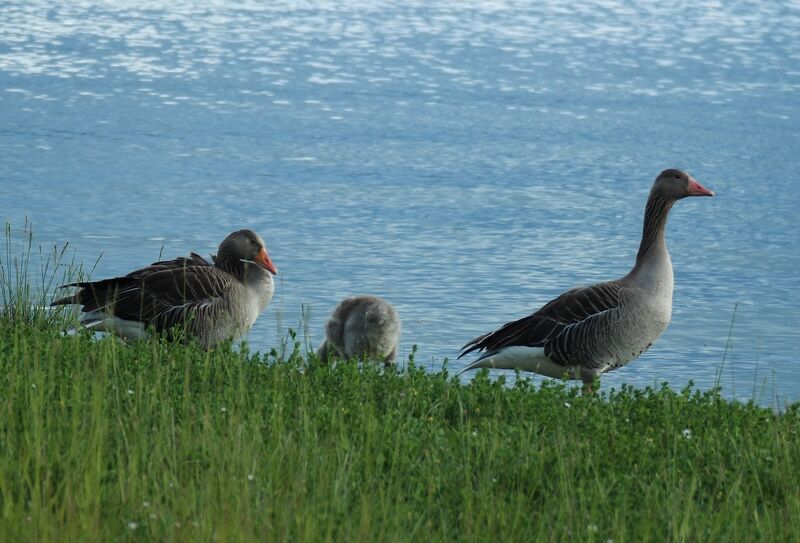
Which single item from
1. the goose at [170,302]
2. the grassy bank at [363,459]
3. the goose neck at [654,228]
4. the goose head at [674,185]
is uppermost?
the goose head at [674,185]

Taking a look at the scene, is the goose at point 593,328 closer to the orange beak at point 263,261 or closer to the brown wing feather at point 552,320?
the brown wing feather at point 552,320

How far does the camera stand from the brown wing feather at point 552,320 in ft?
37.2

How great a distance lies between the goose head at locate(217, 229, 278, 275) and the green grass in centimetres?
237

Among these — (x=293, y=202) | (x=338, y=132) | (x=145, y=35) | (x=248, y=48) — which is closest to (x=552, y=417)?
(x=293, y=202)

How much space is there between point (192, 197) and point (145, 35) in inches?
872

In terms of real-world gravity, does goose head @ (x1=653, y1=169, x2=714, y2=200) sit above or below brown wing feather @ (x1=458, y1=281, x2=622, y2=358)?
above

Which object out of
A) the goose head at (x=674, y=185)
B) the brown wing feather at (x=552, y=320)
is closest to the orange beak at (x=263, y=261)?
the brown wing feather at (x=552, y=320)

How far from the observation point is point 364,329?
37.9ft

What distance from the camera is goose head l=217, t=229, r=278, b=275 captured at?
467 inches

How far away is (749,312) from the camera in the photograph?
596 inches

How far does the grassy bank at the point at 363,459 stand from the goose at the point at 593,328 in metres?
1.83

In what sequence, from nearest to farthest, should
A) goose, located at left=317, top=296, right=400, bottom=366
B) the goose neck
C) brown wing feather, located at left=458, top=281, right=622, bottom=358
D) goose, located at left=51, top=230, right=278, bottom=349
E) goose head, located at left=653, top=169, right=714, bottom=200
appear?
goose, located at left=51, top=230, right=278, bottom=349
brown wing feather, located at left=458, top=281, right=622, bottom=358
goose, located at left=317, top=296, right=400, bottom=366
the goose neck
goose head, located at left=653, top=169, right=714, bottom=200

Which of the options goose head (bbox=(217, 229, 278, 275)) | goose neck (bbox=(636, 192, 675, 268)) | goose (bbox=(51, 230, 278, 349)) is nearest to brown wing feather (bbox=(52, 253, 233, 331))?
goose (bbox=(51, 230, 278, 349))

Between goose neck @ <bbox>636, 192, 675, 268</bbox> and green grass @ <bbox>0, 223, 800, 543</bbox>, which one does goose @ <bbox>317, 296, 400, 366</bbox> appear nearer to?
green grass @ <bbox>0, 223, 800, 543</bbox>
